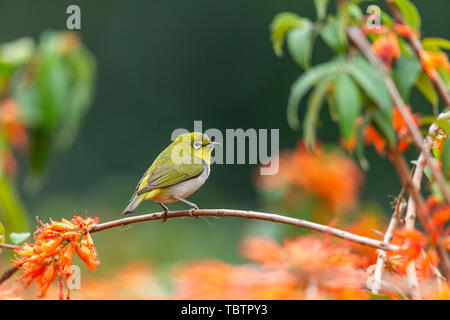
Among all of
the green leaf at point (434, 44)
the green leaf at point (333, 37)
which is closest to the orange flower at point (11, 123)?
the green leaf at point (333, 37)

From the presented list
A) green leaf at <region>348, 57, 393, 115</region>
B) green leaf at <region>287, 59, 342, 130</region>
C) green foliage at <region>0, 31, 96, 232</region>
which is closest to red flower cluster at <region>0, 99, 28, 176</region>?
green foliage at <region>0, 31, 96, 232</region>

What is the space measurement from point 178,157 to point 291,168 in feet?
4.78

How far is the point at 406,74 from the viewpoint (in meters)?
2.11

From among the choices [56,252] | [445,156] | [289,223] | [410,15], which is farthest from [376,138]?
[56,252]

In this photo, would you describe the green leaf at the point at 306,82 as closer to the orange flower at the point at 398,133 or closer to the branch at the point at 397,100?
the branch at the point at 397,100

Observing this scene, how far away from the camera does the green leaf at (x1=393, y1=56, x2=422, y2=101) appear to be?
81.9 inches

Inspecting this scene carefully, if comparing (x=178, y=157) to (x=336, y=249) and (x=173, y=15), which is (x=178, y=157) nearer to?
(x=336, y=249)

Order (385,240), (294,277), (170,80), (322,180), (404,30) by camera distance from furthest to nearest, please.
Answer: (170,80), (322,180), (404,30), (294,277), (385,240)

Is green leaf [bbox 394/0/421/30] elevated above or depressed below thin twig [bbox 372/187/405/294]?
above

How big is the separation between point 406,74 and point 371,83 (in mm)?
129

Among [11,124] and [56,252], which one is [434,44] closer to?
[56,252]

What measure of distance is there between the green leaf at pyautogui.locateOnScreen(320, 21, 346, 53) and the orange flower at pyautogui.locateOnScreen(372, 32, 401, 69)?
19cm

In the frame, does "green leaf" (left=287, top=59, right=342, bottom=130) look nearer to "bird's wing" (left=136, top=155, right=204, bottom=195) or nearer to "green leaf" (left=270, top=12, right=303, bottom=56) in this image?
"green leaf" (left=270, top=12, right=303, bottom=56)

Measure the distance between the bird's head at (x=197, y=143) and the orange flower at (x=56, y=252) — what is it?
754 mm
